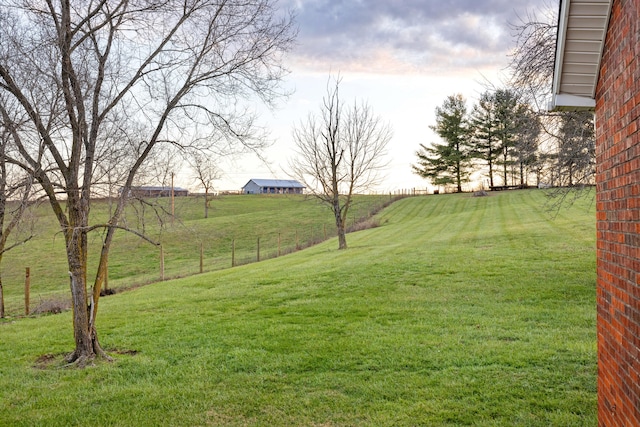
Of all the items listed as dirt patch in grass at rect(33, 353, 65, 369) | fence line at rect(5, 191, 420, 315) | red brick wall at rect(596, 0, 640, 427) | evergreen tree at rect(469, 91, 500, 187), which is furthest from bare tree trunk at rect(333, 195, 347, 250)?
evergreen tree at rect(469, 91, 500, 187)

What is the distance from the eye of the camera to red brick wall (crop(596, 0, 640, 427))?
3.09 meters

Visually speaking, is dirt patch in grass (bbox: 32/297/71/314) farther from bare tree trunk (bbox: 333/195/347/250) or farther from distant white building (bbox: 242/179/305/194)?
distant white building (bbox: 242/179/305/194)

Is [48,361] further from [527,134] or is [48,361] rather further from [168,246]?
[168,246]

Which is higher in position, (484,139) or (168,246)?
(484,139)

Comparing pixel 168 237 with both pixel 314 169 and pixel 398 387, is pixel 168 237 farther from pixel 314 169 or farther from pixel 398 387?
pixel 398 387

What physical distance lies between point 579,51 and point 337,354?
523 centimetres

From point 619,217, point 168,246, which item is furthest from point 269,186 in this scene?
point 619,217

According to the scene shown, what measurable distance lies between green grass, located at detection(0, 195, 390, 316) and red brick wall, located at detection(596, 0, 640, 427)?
20.9 feet

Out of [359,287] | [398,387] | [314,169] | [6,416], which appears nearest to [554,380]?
[398,387]

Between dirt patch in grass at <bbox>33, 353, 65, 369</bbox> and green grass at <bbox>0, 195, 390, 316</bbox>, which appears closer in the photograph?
dirt patch in grass at <bbox>33, 353, 65, 369</bbox>

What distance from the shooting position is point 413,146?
65938mm

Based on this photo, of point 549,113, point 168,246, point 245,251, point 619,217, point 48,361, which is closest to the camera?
point 619,217

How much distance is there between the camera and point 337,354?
7547 mm

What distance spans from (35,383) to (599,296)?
7.00 meters
